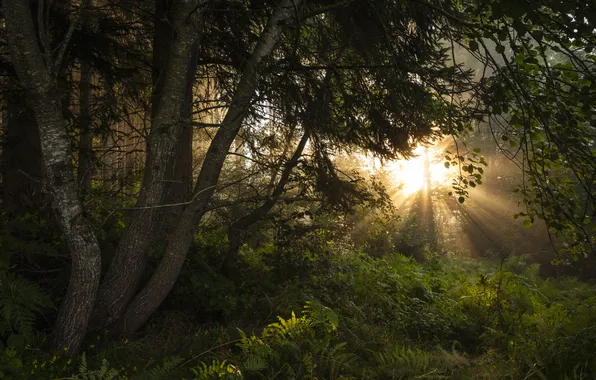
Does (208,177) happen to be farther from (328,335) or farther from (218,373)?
(328,335)

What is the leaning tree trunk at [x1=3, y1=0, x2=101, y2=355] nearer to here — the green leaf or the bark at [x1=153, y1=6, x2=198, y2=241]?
the green leaf

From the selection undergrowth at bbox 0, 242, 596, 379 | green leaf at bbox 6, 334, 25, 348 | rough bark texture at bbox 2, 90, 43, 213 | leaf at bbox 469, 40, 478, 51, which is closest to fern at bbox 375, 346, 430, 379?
undergrowth at bbox 0, 242, 596, 379

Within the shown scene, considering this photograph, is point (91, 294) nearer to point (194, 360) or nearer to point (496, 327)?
point (194, 360)

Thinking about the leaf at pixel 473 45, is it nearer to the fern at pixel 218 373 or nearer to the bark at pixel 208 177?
the bark at pixel 208 177

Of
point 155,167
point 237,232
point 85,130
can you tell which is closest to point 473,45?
point 155,167

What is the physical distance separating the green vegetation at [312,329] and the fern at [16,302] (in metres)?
0.01

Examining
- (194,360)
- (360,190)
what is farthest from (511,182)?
(194,360)

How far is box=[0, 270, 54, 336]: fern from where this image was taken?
118 inches

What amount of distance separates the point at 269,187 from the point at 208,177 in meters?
1.57

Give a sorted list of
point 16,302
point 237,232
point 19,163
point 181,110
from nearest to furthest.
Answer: point 16,302
point 181,110
point 19,163
point 237,232

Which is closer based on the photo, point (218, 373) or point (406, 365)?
point (218, 373)

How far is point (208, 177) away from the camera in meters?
3.84

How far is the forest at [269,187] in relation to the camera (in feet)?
9.64

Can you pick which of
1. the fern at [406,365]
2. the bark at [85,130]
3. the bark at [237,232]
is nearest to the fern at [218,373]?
the fern at [406,365]
